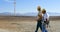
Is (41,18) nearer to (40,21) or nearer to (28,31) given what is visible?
(40,21)

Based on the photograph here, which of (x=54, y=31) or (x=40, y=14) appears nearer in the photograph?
(x=40, y=14)

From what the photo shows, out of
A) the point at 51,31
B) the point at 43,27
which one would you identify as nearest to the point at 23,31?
the point at 51,31

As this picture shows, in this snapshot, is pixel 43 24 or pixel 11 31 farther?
pixel 11 31

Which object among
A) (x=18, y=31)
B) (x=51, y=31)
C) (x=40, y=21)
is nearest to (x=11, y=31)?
(x=18, y=31)

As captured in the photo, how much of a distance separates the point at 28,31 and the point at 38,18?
3712mm

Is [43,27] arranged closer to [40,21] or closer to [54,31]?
[40,21]

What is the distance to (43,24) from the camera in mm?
12297

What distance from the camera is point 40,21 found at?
12.4m

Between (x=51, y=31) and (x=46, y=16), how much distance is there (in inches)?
146

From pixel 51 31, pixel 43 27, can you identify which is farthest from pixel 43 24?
pixel 51 31

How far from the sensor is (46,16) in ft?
40.0

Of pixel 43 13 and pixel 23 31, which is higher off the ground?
pixel 43 13

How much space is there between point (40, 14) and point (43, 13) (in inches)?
7.0

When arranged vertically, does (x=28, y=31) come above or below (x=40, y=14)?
below
